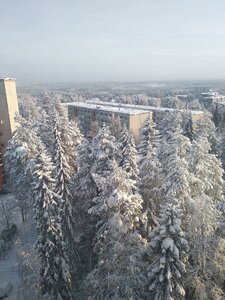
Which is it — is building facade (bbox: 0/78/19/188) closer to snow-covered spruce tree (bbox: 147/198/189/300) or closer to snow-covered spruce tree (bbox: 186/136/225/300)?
snow-covered spruce tree (bbox: 186/136/225/300)

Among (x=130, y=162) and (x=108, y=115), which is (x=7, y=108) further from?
(x=108, y=115)

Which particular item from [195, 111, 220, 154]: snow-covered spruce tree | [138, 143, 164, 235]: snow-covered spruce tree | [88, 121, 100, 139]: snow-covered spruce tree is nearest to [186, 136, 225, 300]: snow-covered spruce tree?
[138, 143, 164, 235]: snow-covered spruce tree

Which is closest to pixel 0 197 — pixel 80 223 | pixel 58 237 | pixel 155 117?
pixel 80 223

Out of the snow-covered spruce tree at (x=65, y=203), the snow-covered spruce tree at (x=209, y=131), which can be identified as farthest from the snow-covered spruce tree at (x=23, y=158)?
the snow-covered spruce tree at (x=209, y=131)

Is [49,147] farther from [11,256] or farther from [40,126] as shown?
[11,256]

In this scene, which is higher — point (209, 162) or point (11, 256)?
point (209, 162)
